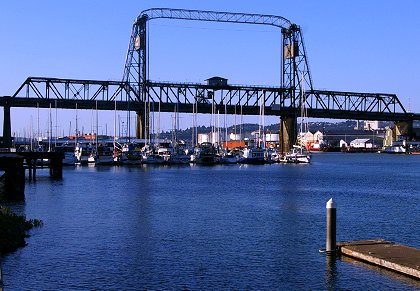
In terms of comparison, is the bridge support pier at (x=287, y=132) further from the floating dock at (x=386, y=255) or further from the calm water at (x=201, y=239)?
the floating dock at (x=386, y=255)

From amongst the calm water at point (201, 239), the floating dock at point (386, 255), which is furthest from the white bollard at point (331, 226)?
the calm water at point (201, 239)

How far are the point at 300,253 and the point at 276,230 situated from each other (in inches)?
311

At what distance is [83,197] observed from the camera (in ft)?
213

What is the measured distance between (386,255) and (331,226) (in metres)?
2.82

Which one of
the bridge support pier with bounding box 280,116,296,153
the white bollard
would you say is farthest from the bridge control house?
the white bollard

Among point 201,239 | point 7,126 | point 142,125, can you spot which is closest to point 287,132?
point 142,125

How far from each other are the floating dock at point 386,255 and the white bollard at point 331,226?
421 millimetres

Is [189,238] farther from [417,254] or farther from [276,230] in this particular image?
[417,254]

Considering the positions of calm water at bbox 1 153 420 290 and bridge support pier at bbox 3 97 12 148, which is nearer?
calm water at bbox 1 153 420 290

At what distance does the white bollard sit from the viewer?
31.0m

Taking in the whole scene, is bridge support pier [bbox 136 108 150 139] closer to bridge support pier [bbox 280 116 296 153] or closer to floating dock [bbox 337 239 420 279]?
→ bridge support pier [bbox 280 116 296 153]

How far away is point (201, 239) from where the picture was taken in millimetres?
37719

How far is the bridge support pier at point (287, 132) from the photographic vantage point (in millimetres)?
190250

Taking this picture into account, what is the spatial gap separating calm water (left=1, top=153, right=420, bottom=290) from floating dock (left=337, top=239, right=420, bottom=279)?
1.37ft
